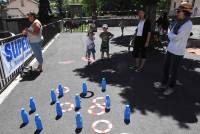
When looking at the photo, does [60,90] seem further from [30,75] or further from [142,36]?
[142,36]

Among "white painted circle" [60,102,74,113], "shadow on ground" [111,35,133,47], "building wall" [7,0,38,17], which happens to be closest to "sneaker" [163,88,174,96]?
"white painted circle" [60,102,74,113]

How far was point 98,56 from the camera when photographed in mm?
11617

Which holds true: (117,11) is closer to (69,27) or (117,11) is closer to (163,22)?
(69,27)

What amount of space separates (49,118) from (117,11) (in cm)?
3595

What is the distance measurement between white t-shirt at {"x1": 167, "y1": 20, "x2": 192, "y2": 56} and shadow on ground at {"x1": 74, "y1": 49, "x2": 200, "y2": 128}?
1.26 meters

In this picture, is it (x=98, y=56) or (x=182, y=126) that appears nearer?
(x=182, y=126)

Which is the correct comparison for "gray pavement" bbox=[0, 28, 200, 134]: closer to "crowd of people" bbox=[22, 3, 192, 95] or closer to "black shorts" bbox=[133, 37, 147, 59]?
"crowd of people" bbox=[22, 3, 192, 95]

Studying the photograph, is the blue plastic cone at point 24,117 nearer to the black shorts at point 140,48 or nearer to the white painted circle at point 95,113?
the white painted circle at point 95,113

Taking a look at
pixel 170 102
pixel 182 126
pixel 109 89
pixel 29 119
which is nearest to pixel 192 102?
pixel 170 102

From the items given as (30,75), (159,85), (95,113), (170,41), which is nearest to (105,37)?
(30,75)

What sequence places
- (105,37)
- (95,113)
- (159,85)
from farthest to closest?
(105,37)
(159,85)
(95,113)

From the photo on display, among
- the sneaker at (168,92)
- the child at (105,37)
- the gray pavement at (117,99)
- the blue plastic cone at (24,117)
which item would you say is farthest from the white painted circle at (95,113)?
the child at (105,37)

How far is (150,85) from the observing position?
23.5 feet

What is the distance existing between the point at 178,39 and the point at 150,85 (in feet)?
6.12
